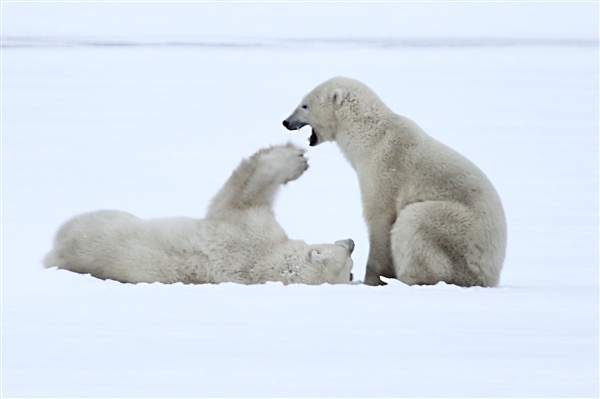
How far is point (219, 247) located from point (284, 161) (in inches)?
24.6

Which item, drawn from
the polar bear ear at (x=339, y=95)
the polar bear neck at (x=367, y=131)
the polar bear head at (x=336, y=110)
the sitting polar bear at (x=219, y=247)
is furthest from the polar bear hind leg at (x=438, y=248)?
the polar bear ear at (x=339, y=95)

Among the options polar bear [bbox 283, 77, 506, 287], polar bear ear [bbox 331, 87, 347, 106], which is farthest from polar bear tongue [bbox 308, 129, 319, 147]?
polar bear ear [bbox 331, 87, 347, 106]

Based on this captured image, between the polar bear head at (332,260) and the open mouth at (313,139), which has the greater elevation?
the open mouth at (313,139)

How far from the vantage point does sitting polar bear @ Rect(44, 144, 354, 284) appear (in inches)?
210

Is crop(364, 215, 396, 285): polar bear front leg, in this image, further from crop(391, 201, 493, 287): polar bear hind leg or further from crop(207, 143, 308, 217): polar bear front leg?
crop(207, 143, 308, 217): polar bear front leg

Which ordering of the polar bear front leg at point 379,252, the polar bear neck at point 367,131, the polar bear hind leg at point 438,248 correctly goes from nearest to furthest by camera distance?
the polar bear hind leg at point 438,248, the polar bear front leg at point 379,252, the polar bear neck at point 367,131

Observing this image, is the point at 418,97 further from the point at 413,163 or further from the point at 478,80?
the point at 413,163

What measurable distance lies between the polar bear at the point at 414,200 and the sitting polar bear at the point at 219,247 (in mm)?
393

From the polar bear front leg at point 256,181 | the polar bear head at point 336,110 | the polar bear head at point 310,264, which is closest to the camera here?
the polar bear head at point 310,264

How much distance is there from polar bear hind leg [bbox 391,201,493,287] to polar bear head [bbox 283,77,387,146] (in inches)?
35.0

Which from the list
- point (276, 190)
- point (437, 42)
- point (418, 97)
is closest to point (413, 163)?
point (276, 190)

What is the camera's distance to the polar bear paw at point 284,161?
555 centimetres

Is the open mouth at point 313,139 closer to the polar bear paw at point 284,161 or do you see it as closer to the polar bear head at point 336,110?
the polar bear head at point 336,110

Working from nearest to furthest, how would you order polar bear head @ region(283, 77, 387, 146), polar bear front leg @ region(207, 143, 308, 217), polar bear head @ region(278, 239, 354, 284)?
polar bear head @ region(278, 239, 354, 284) < polar bear front leg @ region(207, 143, 308, 217) < polar bear head @ region(283, 77, 387, 146)
